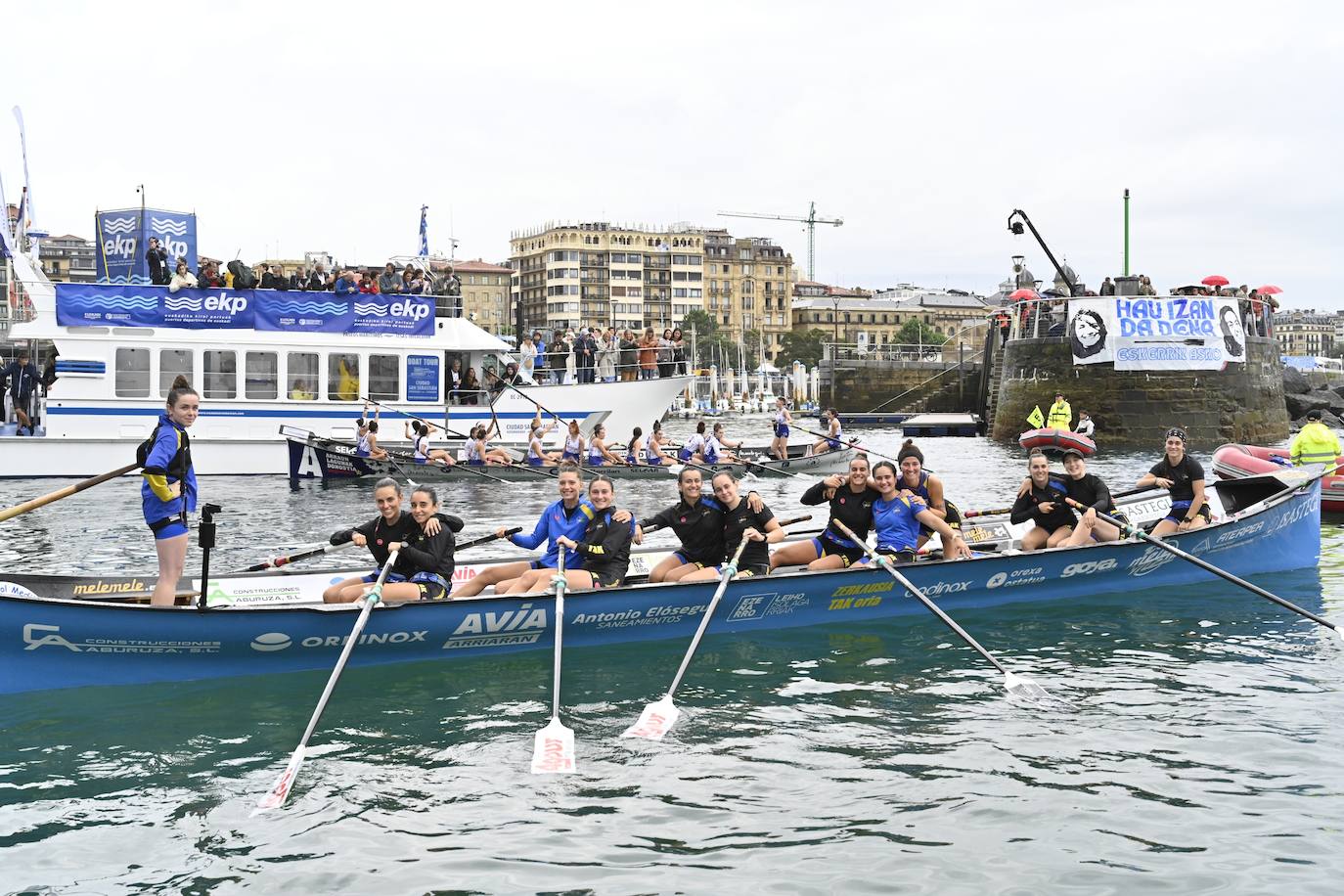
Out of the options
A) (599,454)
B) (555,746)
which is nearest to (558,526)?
(555,746)

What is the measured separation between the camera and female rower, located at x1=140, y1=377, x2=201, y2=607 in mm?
9922

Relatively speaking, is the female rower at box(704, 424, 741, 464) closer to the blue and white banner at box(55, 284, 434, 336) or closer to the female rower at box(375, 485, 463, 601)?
the blue and white banner at box(55, 284, 434, 336)

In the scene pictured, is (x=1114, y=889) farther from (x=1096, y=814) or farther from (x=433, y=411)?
(x=433, y=411)

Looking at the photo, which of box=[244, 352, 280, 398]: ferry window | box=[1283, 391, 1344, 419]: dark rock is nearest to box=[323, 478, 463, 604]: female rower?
box=[244, 352, 280, 398]: ferry window

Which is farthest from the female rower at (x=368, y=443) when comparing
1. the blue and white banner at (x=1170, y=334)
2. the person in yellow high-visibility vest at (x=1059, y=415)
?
the blue and white banner at (x=1170, y=334)

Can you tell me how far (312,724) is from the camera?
8.63 m

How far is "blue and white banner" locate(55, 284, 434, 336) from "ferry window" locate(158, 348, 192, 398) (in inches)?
25.5

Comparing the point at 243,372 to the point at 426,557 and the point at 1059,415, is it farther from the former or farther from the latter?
the point at 1059,415

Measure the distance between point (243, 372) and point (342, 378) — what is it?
2.33 m

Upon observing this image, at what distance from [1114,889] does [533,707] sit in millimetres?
4958

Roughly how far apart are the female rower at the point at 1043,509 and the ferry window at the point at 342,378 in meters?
19.9

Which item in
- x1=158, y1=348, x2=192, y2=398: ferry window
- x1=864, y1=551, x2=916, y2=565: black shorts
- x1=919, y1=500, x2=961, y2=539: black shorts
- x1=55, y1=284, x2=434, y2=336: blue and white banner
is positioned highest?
x1=55, y1=284, x2=434, y2=336: blue and white banner

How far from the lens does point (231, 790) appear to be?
8.29 m

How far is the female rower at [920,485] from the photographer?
12875 mm
